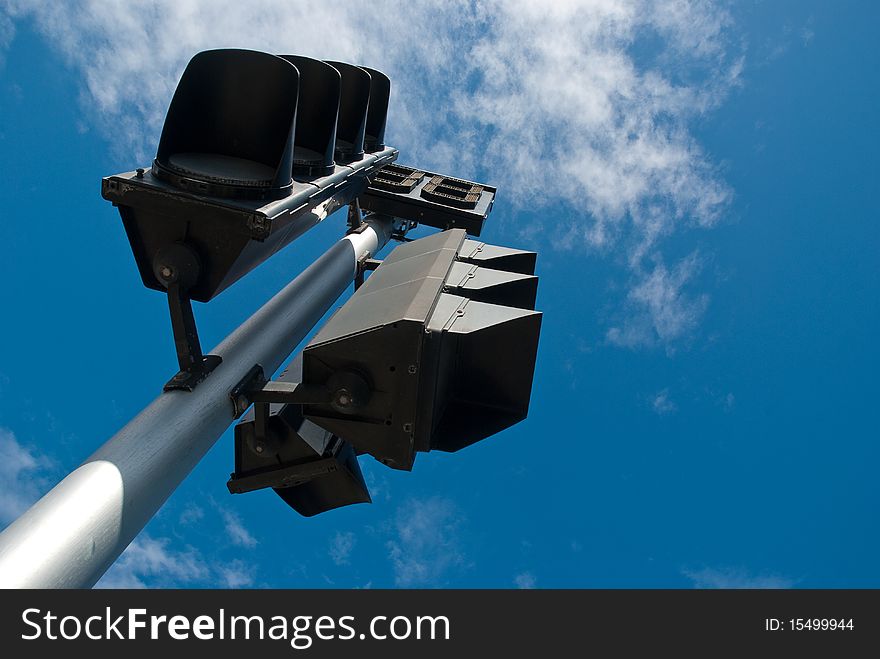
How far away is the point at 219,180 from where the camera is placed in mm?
4234

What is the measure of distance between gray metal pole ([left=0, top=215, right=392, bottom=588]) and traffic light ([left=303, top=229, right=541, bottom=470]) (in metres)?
0.76

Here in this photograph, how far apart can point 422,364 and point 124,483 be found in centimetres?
195

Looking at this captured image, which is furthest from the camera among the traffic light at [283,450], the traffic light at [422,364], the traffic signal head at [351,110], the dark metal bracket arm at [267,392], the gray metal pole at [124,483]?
the traffic signal head at [351,110]

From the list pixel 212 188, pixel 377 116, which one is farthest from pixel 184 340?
pixel 377 116

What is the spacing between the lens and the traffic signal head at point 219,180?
4.17m

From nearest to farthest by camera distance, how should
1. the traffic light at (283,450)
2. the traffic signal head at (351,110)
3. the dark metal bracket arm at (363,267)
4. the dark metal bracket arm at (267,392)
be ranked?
the dark metal bracket arm at (267,392), the traffic light at (283,450), the traffic signal head at (351,110), the dark metal bracket arm at (363,267)

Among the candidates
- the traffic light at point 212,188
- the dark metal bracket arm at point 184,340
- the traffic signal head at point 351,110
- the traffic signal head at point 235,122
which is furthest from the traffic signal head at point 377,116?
the dark metal bracket arm at point 184,340

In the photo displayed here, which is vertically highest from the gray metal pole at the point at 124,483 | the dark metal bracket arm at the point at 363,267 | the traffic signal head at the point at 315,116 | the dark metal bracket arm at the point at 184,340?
the dark metal bracket arm at the point at 363,267

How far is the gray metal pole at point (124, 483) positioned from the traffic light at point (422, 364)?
0.76 m

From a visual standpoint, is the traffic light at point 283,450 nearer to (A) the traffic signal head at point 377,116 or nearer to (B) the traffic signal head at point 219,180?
(B) the traffic signal head at point 219,180

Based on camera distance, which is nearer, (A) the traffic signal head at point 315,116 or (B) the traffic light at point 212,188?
(B) the traffic light at point 212,188

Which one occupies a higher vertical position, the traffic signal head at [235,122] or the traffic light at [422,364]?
the traffic signal head at [235,122]

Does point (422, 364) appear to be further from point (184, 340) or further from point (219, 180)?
point (219, 180)

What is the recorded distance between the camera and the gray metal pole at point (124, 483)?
2.64 metres
